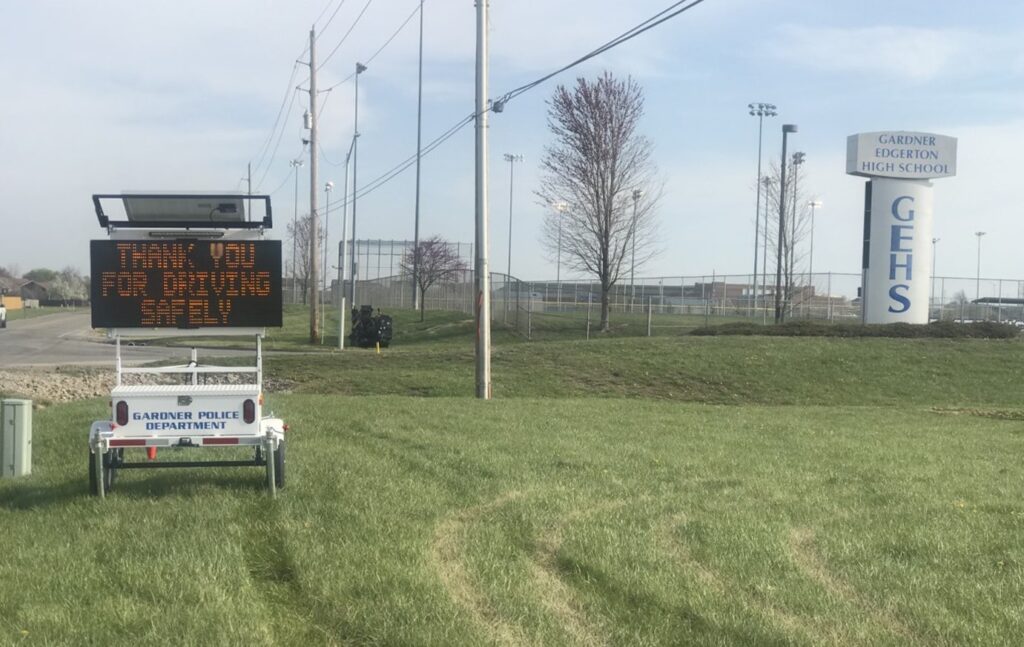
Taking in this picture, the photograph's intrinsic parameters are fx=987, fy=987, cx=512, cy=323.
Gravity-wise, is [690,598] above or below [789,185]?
below

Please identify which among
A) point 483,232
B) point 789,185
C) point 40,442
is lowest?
point 40,442

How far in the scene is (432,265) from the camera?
6309 cm

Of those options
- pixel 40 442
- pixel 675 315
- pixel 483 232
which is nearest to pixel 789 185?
pixel 675 315

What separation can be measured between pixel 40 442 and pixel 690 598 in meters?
9.11

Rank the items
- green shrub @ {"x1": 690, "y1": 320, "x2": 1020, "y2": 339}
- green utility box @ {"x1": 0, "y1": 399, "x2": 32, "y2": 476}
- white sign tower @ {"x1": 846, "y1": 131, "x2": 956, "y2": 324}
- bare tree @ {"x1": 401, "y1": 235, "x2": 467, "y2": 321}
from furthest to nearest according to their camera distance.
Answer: bare tree @ {"x1": 401, "y1": 235, "x2": 467, "y2": 321} → white sign tower @ {"x1": 846, "y1": 131, "x2": 956, "y2": 324} → green shrub @ {"x1": 690, "y1": 320, "x2": 1020, "y2": 339} → green utility box @ {"x1": 0, "y1": 399, "x2": 32, "y2": 476}

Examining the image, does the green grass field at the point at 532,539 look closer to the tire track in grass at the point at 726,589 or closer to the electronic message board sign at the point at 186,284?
the tire track in grass at the point at 726,589

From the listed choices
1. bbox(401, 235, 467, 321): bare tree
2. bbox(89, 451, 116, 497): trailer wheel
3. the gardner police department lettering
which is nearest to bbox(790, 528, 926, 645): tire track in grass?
the gardner police department lettering

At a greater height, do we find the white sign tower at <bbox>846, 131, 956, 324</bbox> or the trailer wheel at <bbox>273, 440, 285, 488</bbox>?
the white sign tower at <bbox>846, 131, 956, 324</bbox>

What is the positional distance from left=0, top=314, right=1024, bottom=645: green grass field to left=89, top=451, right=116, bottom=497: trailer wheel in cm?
16

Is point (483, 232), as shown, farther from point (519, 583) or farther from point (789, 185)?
point (789, 185)

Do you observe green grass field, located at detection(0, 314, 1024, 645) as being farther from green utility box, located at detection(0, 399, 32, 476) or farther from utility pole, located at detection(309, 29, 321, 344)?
utility pole, located at detection(309, 29, 321, 344)

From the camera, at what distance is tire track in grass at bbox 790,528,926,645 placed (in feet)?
16.8

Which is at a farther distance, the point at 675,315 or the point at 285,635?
the point at 675,315

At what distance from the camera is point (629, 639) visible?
4.94 meters
